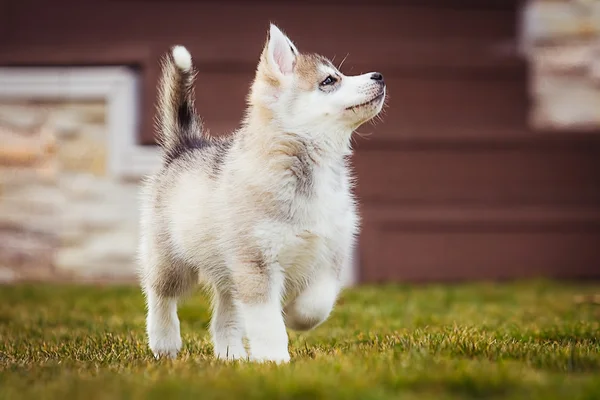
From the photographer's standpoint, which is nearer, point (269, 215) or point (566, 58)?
point (269, 215)

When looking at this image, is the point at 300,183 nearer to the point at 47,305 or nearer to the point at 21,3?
the point at 47,305

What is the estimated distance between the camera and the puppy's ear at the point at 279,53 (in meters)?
3.28

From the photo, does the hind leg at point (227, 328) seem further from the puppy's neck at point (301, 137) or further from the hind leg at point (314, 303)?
the puppy's neck at point (301, 137)

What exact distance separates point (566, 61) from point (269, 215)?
5.75 m

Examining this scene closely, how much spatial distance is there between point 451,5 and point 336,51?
1.09 meters

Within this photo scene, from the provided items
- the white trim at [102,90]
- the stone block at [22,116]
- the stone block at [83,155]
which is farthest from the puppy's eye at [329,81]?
the stone block at [22,116]

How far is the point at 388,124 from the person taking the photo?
23.7 feet

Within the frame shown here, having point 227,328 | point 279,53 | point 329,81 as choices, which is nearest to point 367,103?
point 329,81

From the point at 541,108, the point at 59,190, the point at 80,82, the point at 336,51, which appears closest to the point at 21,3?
the point at 80,82

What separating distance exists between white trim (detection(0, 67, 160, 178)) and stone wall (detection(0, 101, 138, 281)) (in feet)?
0.29

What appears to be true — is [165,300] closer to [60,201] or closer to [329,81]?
[329,81]

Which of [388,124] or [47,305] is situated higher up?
[388,124]

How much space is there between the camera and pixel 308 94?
3295 mm

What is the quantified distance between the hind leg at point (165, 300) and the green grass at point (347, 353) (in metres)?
0.08
